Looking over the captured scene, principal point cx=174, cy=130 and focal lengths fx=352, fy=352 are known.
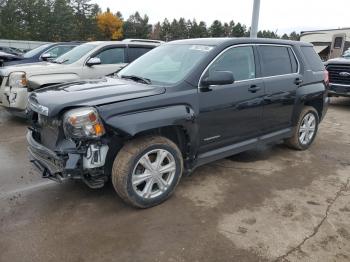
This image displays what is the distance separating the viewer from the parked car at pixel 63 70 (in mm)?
6938

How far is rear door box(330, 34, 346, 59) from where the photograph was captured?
78.8 feet

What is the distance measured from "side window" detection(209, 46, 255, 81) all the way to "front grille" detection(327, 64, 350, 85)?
6.44m

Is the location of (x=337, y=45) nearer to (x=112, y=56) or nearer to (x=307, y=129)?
(x=112, y=56)

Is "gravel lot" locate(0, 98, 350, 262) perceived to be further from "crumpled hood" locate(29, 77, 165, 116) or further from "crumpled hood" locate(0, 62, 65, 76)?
"crumpled hood" locate(0, 62, 65, 76)

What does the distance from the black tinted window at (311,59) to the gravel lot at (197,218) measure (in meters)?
1.71

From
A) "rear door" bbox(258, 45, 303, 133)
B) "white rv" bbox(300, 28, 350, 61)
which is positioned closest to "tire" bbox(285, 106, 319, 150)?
"rear door" bbox(258, 45, 303, 133)

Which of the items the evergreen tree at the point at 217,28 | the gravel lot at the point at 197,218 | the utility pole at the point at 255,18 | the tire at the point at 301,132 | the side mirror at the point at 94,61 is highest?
the evergreen tree at the point at 217,28

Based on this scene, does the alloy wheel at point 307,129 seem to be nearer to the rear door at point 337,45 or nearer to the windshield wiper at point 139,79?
the windshield wiper at point 139,79

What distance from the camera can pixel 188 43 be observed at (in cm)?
467

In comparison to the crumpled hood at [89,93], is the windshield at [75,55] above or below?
above

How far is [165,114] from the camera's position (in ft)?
11.9

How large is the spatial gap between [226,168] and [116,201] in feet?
5.78

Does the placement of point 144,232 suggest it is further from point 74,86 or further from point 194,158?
point 74,86

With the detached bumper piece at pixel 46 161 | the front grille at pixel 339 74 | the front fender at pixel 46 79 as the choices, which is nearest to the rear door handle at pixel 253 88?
the detached bumper piece at pixel 46 161
